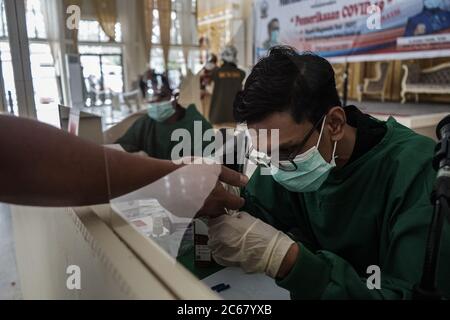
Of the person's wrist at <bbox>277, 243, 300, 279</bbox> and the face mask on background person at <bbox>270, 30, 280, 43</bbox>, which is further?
the face mask on background person at <bbox>270, 30, 280, 43</bbox>

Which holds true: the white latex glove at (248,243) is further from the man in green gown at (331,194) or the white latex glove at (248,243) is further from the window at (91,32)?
the window at (91,32)

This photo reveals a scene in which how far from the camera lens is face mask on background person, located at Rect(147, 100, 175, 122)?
6.23 feet

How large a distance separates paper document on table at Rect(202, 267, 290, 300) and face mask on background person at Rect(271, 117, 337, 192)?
0.27 metres

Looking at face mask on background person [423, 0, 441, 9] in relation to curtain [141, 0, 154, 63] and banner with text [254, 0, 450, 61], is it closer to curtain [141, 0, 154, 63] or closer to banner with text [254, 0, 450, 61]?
banner with text [254, 0, 450, 61]

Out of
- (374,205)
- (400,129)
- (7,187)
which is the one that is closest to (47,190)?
(7,187)

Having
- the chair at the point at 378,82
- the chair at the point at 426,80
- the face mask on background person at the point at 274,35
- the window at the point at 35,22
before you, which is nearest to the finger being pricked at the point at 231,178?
the window at the point at 35,22

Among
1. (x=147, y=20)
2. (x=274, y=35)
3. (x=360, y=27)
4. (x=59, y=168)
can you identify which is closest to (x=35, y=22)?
(x=147, y=20)

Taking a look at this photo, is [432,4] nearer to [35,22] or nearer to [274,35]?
[274,35]

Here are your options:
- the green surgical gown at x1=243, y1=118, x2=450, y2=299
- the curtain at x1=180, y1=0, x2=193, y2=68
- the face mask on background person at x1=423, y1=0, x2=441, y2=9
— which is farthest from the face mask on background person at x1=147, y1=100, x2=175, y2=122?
the face mask on background person at x1=423, y1=0, x2=441, y2=9

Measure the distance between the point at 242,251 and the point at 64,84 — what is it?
24.2 inches

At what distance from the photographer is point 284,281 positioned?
713mm

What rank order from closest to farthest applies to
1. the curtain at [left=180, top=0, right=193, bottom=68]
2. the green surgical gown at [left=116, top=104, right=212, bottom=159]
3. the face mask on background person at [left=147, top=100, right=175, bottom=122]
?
the curtain at [left=180, top=0, right=193, bottom=68] → the green surgical gown at [left=116, top=104, right=212, bottom=159] → the face mask on background person at [left=147, top=100, right=175, bottom=122]

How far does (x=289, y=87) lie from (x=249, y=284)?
53 cm

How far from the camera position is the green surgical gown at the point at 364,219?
2.28 ft
